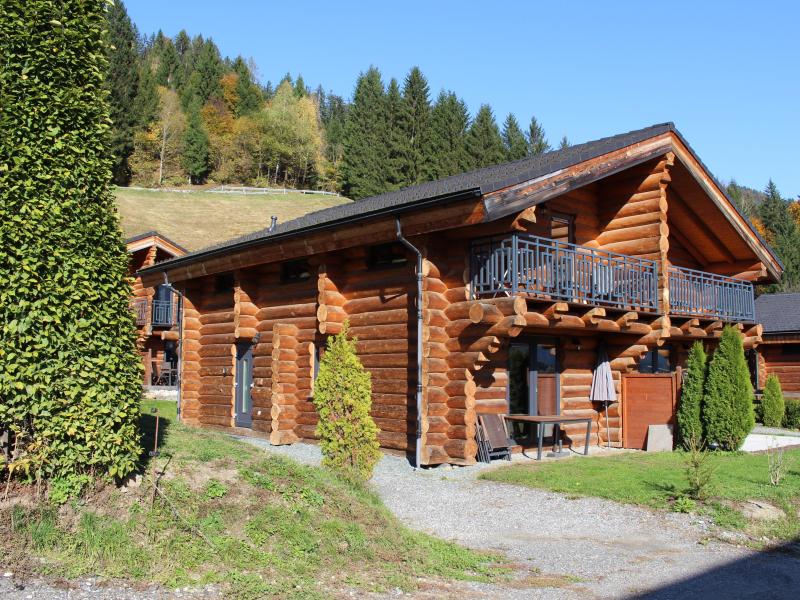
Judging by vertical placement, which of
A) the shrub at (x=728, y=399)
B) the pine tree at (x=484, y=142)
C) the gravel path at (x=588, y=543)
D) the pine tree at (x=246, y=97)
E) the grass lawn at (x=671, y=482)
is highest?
the pine tree at (x=246, y=97)

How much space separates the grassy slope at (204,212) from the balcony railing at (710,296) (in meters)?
41.5

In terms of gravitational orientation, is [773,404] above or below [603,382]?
below

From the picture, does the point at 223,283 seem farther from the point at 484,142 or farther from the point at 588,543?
the point at 484,142

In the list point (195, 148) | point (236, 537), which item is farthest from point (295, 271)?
point (195, 148)

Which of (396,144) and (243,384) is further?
(396,144)

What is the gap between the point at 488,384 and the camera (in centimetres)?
1506

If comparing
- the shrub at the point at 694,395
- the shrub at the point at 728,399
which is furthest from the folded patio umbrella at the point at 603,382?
the shrub at the point at 728,399

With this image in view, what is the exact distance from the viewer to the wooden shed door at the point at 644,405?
17.3 m

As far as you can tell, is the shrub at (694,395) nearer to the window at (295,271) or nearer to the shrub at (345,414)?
the shrub at (345,414)

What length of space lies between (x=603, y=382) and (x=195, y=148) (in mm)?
76960

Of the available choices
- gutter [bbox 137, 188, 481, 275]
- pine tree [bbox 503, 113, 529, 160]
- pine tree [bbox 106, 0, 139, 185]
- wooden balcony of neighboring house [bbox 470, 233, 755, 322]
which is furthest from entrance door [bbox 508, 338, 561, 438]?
pine tree [bbox 106, 0, 139, 185]

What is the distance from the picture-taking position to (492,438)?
47.7ft

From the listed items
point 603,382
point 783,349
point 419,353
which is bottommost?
point 603,382

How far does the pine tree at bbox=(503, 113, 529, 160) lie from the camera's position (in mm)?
76188
